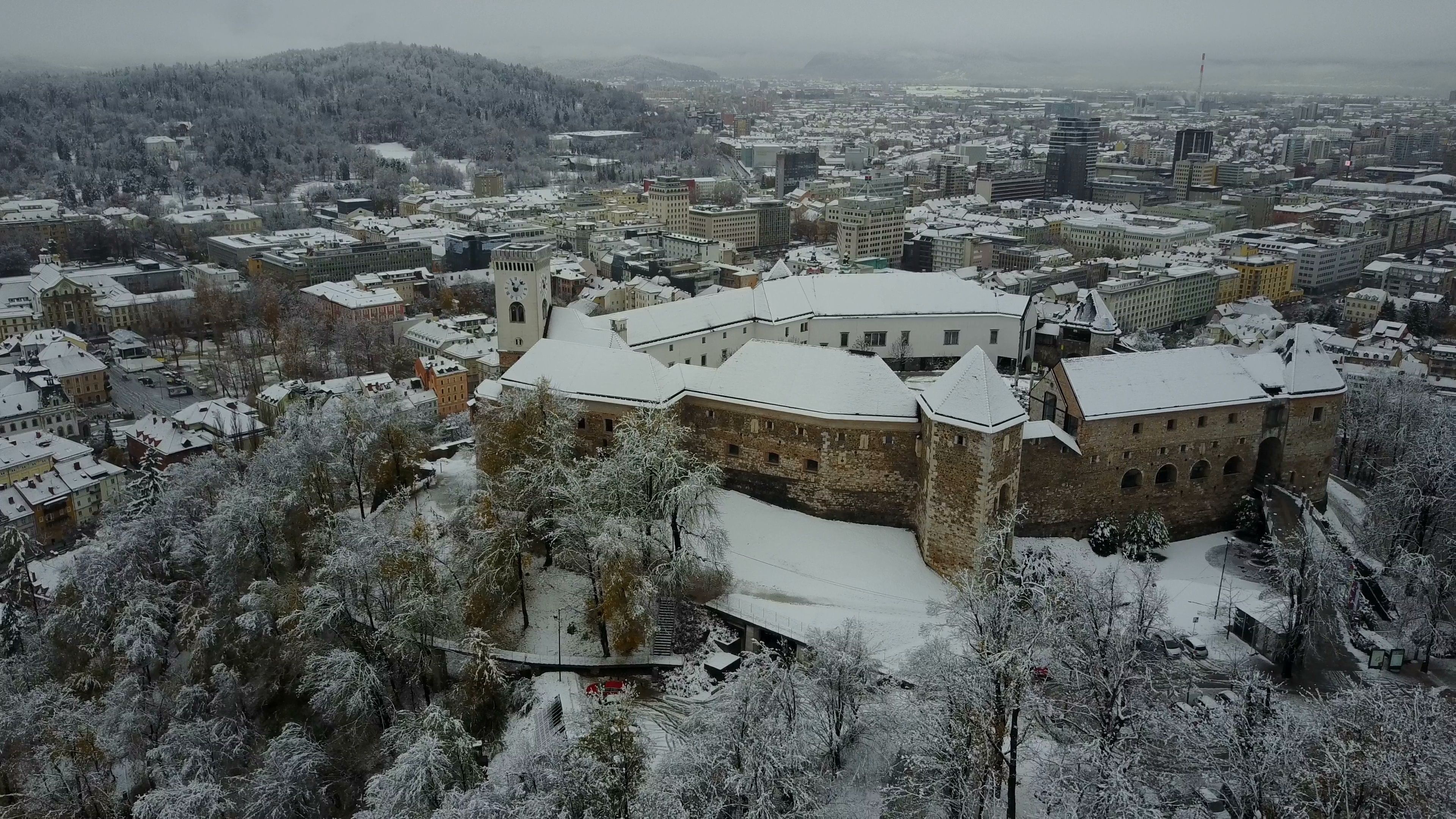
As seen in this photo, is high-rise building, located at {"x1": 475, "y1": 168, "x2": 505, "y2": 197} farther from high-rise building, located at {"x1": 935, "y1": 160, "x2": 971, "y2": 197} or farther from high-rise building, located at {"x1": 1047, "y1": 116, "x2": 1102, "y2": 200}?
high-rise building, located at {"x1": 1047, "y1": 116, "x2": 1102, "y2": 200}

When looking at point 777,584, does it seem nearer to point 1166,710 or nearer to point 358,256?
point 1166,710

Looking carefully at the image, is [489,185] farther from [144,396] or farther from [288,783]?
[288,783]

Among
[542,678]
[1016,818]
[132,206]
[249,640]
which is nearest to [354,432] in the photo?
[249,640]

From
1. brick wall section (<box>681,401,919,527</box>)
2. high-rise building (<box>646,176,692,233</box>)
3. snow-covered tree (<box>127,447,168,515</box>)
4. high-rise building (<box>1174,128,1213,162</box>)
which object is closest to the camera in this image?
brick wall section (<box>681,401,919,527</box>)

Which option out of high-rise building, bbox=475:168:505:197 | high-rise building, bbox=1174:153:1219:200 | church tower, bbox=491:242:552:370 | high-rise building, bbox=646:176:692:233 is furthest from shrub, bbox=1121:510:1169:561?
high-rise building, bbox=1174:153:1219:200

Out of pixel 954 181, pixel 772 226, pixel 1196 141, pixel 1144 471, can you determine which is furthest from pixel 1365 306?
pixel 1196 141

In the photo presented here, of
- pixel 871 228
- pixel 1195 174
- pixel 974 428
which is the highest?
pixel 1195 174
